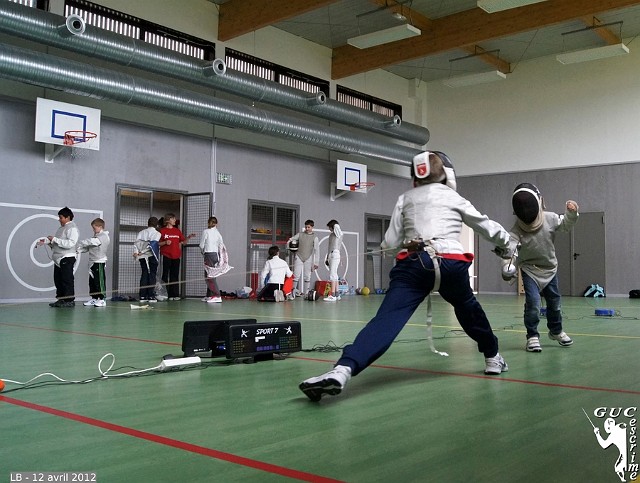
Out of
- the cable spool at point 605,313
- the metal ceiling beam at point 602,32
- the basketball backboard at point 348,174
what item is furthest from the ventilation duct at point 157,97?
the cable spool at point 605,313

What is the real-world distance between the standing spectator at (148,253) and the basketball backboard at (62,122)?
6.41 feet

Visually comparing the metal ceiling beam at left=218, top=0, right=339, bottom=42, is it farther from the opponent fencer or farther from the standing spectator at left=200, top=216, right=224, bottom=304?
the opponent fencer

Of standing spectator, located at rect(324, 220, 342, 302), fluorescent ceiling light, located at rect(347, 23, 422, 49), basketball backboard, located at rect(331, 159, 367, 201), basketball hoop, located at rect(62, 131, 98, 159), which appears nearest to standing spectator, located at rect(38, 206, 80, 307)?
basketball hoop, located at rect(62, 131, 98, 159)

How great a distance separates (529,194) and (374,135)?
14527 millimetres

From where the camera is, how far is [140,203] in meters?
15.2

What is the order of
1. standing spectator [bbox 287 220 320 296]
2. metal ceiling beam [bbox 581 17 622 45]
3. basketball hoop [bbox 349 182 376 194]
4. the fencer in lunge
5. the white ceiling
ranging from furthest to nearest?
1. basketball hoop [bbox 349 182 376 194]
2. metal ceiling beam [bbox 581 17 622 45]
3. standing spectator [bbox 287 220 320 296]
4. the white ceiling
5. the fencer in lunge

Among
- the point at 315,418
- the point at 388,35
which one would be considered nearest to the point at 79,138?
the point at 388,35

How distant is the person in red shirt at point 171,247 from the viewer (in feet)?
43.9

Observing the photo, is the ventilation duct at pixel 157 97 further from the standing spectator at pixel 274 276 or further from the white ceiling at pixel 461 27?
the standing spectator at pixel 274 276

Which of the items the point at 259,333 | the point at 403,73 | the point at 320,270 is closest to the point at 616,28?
the point at 403,73

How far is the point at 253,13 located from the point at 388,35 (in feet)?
10.2

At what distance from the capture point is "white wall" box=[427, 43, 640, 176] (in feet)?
57.9

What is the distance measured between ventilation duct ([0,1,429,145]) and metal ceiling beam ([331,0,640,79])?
1620 mm

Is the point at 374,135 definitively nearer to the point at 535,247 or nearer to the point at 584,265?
the point at 584,265
